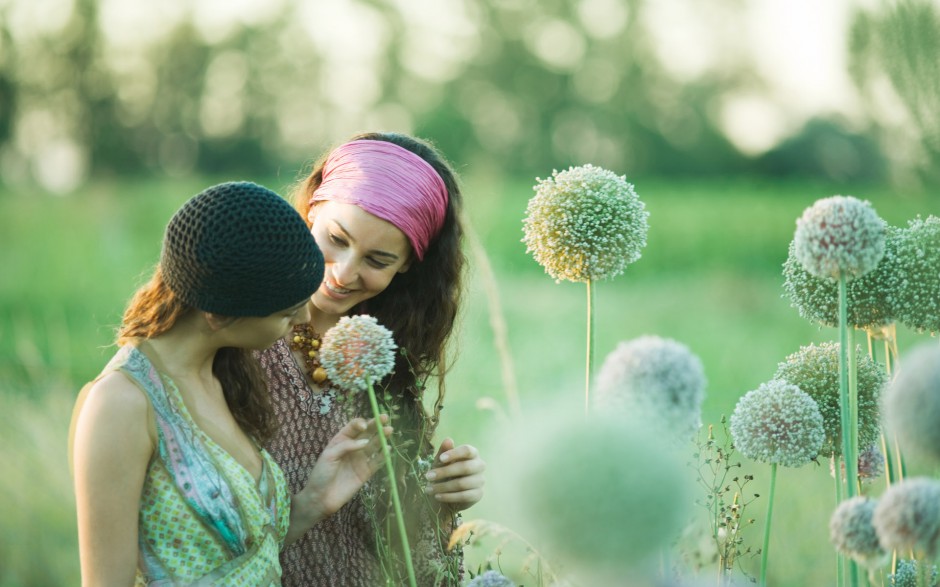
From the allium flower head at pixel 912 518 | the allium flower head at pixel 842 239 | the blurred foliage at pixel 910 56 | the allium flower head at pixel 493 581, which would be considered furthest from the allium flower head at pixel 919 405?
the blurred foliage at pixel 910 56

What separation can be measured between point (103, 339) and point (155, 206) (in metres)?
2.30

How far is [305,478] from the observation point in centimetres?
185

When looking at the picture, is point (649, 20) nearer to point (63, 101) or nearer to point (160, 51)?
point (160, 51)

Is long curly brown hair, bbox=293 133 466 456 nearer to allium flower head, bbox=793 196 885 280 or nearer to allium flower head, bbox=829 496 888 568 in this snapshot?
allium flower head, bbox=793 196 885 280

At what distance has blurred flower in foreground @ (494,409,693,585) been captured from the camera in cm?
77

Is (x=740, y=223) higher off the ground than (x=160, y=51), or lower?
lower

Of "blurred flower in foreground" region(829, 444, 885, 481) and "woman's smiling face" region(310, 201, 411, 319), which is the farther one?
"woman's smiling face" region(310, 201, 411, 319)

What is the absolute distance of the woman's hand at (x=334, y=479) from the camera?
143cm

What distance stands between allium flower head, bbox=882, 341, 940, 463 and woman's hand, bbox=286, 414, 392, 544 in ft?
2.61

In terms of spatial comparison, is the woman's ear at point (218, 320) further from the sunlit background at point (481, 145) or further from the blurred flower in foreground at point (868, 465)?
the sunlit background at point (481, 145)

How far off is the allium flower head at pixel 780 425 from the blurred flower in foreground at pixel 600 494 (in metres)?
0.33

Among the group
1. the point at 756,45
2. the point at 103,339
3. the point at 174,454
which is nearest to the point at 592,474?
the point at 174,454

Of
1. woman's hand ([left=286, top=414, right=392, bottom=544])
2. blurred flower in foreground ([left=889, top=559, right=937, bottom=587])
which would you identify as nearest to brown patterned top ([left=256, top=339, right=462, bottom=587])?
woman's hand ([left=286, top=414, right=392, bottom=544])

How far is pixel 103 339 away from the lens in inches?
233
